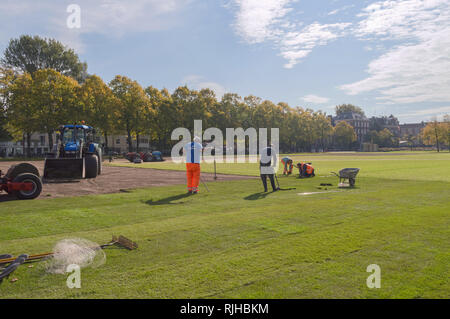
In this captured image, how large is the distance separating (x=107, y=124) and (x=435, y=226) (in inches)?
2303

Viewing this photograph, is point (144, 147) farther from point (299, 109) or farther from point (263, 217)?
point (263, 217)

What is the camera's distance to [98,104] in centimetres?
5897

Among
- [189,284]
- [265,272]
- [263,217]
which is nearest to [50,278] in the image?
[189,284]

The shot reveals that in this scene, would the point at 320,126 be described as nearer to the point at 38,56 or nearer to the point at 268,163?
the point at 38,56

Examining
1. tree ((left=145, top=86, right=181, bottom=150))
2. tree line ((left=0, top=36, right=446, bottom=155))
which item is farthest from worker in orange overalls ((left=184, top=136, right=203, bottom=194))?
tree ((left=145, top=86, right=181, bottom=150))

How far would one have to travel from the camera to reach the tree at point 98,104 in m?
57.4

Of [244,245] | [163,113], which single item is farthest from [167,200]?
[163,113]

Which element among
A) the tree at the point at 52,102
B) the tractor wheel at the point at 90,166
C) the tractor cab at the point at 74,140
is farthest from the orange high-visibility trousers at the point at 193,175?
the tree at the point at 52,102

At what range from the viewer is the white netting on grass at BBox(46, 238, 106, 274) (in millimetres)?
5105

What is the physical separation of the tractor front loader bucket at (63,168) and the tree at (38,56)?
6300cm

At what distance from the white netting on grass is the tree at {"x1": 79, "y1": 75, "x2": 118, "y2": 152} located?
55.3 meters

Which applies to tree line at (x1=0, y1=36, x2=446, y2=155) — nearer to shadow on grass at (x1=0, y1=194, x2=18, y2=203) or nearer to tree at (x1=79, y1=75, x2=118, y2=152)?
tree at (x1=79, y1=75, x2=118, y2=152)

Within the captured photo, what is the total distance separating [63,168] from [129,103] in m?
49.0

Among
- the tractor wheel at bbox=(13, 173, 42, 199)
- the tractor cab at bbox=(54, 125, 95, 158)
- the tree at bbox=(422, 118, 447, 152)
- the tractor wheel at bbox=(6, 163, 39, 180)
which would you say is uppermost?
the tree at bbox=(422, 118, 447, 152)
